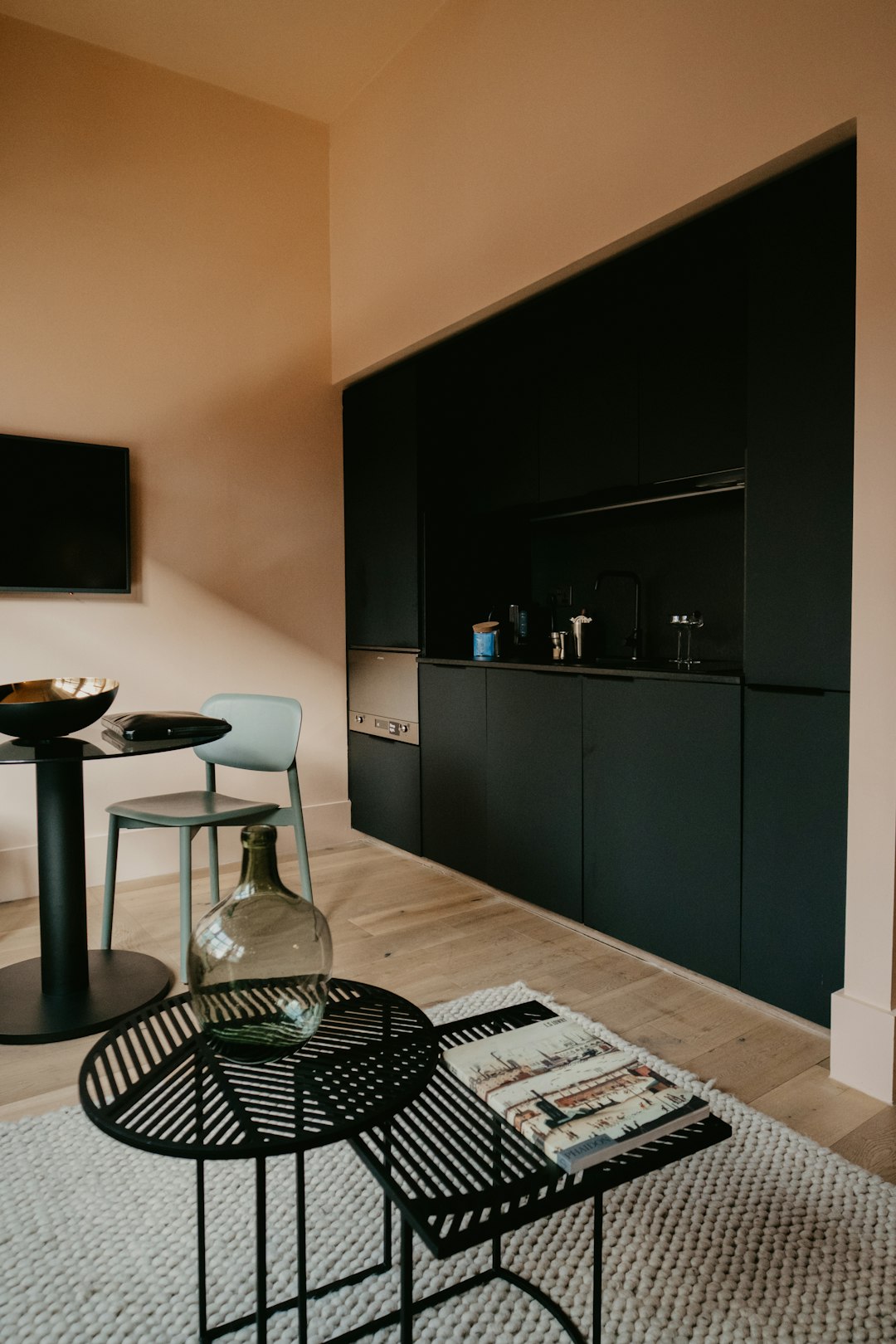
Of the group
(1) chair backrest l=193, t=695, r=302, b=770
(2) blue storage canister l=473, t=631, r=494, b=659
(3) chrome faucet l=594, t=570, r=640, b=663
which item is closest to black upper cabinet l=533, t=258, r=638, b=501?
(3) chrome faucet l=594, t=570, r=640, b=663

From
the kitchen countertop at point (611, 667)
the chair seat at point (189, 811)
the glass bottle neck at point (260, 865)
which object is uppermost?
the kitchen countertop at point (611, 667)

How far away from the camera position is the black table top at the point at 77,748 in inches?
86.1

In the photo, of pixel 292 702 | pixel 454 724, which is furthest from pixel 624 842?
pixel 292 702

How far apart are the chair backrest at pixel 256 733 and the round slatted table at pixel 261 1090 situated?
1.62 m

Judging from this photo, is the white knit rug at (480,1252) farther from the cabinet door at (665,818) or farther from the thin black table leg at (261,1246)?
the cabinet door at (665,818)

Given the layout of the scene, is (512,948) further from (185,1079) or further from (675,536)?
(185,1079)

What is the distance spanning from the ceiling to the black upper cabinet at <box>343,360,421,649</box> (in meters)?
1.22

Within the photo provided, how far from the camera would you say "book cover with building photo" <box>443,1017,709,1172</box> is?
3.32ft

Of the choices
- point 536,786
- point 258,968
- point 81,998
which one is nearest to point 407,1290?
point 258,968

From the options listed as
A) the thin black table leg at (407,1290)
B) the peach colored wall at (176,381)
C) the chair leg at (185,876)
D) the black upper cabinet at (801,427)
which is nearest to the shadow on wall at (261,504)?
the peach colored wall at (176,381)

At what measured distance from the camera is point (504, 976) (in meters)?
2.52

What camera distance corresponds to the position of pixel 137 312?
3.54 m

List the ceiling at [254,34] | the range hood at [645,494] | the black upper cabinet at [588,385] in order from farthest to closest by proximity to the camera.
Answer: the ceiling at [254,34] → the black upper cabinet at [588,385] → the range hood at [645,494]

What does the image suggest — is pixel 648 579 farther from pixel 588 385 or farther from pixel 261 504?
pixel 261 504
